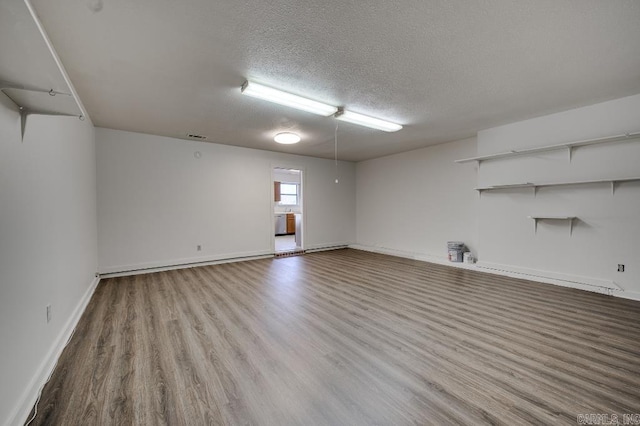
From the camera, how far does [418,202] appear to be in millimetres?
6156

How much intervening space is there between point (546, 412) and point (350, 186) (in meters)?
6.70

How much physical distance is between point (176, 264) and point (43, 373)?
3.42m

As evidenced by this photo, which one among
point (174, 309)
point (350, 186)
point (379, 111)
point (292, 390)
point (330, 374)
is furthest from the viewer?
point (350, 186)

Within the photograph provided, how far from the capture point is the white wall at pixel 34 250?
145 cm

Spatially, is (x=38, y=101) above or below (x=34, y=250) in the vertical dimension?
above

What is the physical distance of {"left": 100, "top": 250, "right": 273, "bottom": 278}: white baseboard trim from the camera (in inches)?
180

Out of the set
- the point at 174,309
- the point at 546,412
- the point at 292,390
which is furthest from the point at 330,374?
the point at 174,309

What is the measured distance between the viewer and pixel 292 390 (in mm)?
1737

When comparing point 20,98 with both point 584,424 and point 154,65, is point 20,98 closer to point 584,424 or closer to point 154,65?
point 154,65

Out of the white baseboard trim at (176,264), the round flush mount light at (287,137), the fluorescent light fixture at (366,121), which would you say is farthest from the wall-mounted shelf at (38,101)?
the white baseboard trim at (176,264)

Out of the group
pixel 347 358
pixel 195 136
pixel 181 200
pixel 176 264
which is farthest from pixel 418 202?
pixel 176 264

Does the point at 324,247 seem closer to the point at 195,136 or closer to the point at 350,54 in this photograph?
the point at 195,136

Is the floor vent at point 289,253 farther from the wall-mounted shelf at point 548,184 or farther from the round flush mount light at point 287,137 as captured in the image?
the wall-mounted shelf at point 548,184

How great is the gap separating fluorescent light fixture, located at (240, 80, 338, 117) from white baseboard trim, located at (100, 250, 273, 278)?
372 cm
